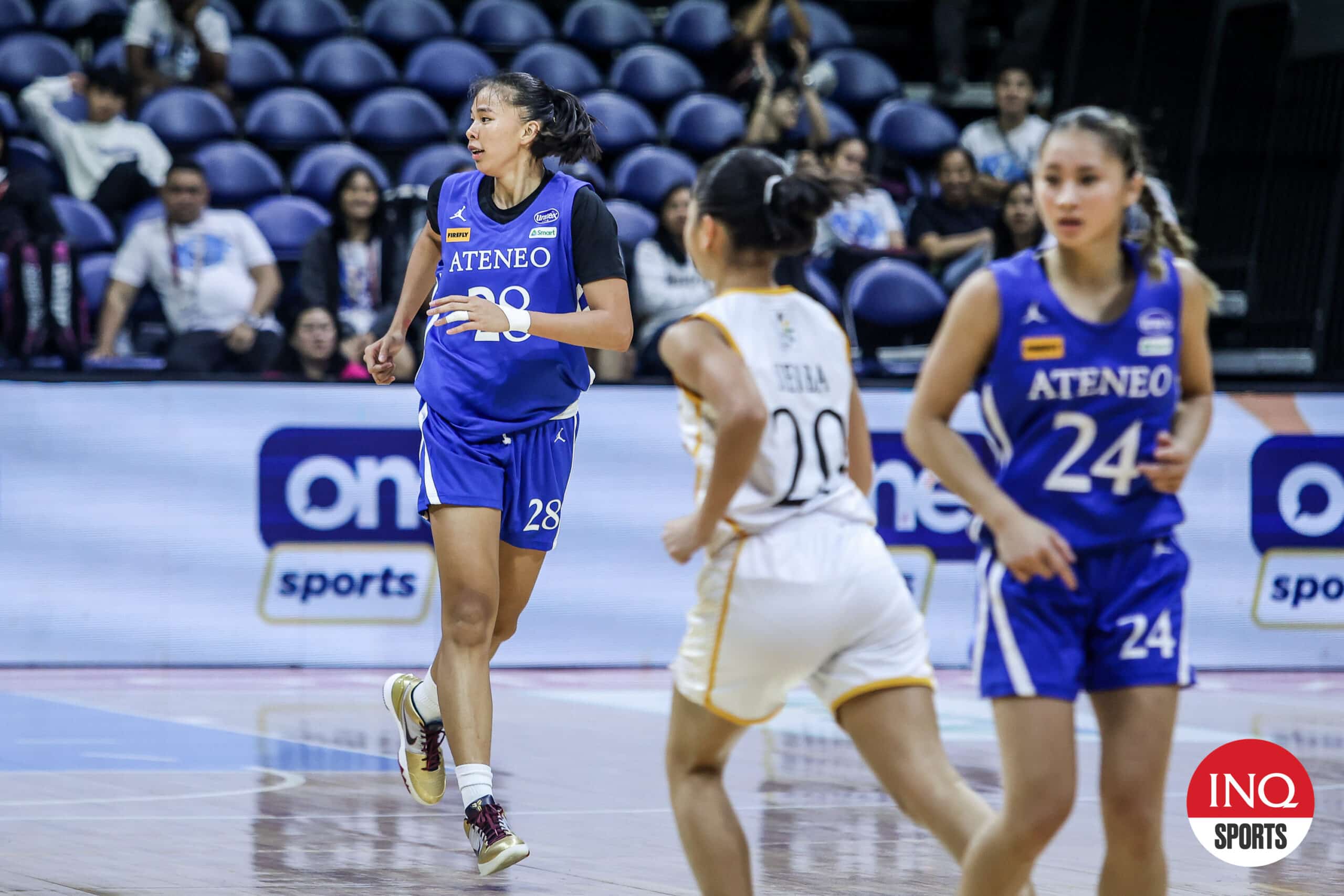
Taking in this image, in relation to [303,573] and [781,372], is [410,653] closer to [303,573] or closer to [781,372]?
[303,573]

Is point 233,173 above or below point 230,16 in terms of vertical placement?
below

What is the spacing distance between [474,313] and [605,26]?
10325 mm

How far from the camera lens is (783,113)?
12992 millimetres

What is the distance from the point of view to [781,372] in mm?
3703

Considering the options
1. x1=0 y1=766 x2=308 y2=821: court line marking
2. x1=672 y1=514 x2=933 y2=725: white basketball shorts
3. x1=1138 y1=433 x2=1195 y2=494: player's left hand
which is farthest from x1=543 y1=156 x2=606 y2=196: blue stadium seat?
x1=1138 y1=433 x2=1195 y2=494: player's left hand

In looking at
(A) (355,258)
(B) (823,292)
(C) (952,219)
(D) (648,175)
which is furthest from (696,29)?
(A) (355,258)

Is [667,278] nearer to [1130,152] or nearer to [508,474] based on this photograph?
[508,474]

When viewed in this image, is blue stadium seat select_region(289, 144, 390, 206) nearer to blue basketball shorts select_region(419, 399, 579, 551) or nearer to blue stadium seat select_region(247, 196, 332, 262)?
blue stadium seat select_region(247, 196, 332, 262)

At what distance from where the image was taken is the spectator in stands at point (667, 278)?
430 inches

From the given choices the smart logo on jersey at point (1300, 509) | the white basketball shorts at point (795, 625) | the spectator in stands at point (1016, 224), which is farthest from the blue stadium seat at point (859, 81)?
the white basketball shorts at point (795, 625)

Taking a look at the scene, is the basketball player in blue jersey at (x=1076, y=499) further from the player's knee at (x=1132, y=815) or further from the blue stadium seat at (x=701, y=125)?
the blue stadium seat at (x=701, y=125)

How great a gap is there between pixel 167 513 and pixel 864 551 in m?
6.28

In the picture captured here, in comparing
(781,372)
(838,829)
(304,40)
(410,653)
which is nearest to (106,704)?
(410,653)

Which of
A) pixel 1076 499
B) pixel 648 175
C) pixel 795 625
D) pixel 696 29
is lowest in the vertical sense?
pixel 795 625
